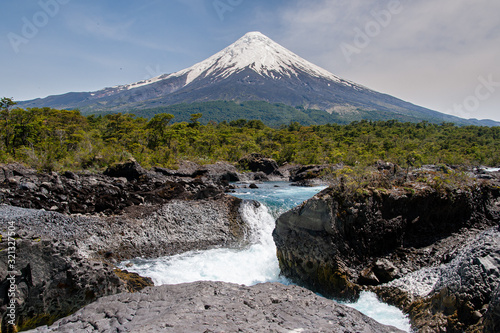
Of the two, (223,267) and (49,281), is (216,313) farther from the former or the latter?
(223,267)

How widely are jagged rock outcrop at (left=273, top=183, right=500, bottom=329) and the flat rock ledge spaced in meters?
2.21

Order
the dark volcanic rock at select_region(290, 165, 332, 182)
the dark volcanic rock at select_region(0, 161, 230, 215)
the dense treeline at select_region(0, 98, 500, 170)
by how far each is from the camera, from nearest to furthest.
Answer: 1. the dark volcanic rock at select_region(0, 161, 230, 215)
2. the dense treeline at select_region(0, 98, 500, 170)
3. the dark volcanic rock at select_region(290, 165, 332, 182)

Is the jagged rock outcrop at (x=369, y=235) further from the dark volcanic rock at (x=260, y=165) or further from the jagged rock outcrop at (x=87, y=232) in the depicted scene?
the dark volcanic rock at (x=260, y=165)

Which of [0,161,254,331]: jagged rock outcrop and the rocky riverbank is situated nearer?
[0,161,254,331]: jagged rock outcrop

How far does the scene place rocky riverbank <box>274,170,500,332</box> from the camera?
18.5ft

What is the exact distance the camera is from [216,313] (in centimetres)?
336

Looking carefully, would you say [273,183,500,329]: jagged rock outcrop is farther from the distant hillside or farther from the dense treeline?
the distant hillside

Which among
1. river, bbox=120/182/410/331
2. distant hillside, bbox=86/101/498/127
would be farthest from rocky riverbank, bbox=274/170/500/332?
distant hillside, bbox=86/101/498/127

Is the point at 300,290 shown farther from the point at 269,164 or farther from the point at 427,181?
the point at 269,164

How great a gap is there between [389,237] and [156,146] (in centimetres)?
2847

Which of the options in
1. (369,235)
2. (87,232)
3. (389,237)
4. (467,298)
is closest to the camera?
(467,298)

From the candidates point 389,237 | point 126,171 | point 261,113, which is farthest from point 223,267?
point 261,113

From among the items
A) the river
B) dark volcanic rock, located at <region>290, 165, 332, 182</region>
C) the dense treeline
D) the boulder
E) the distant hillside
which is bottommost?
the river

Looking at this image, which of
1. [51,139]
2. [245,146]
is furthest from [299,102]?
[51,139]
